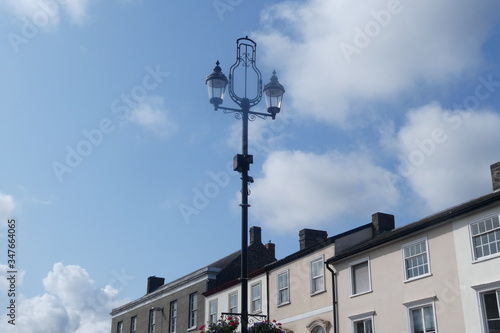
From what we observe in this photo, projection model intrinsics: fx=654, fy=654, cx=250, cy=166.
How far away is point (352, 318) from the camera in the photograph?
966 inches

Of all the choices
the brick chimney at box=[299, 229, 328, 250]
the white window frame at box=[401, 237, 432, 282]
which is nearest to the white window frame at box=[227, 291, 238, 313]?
the brick chimney at box=[299, 229, 328, 250]

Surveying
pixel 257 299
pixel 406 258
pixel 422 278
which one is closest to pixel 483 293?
Result: pixel 422 278

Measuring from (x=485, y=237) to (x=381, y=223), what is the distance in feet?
28.6

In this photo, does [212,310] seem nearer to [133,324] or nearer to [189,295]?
[189,295]

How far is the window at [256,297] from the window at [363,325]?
7091mm

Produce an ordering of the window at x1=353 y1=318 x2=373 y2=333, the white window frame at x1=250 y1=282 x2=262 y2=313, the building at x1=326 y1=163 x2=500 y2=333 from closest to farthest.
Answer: the building at x1=326 y1=163 x2=500 y2=333
the window at x1=353 y1=318 x2=373 y2=333
the white window frame at x1=250 y1=282 x2=262 y2=313

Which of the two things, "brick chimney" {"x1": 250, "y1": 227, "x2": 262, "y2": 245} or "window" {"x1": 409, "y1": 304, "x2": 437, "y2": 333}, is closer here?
"window" {"x1": 409, "y1": 304, "x2": 437, "y2": 333}

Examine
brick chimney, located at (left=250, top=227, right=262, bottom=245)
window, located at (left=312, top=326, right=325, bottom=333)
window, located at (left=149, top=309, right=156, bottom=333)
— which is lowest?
window, located at (left=312, top=326, right=325, bottom=333)

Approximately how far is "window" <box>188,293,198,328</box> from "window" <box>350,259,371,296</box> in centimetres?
1453

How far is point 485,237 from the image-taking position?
1972 centimetres

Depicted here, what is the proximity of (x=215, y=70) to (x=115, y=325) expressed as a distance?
132ft

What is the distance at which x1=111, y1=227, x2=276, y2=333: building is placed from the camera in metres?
37.2

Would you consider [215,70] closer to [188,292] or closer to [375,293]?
[375,293]

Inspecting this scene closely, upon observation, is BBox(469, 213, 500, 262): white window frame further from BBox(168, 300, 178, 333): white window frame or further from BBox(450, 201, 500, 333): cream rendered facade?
BBox(168, 300, 178, 333): white window frame
